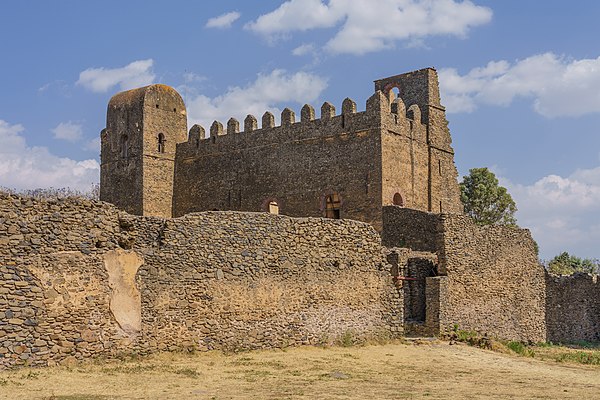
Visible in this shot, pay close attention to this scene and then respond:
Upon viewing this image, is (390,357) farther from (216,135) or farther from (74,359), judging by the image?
(216,135)

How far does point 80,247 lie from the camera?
14828mm

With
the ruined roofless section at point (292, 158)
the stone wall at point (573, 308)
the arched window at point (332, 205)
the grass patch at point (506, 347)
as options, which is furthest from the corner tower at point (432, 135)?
the grass patch at point (506, 347)

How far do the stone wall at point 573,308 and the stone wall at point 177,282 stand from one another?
11.0 metres

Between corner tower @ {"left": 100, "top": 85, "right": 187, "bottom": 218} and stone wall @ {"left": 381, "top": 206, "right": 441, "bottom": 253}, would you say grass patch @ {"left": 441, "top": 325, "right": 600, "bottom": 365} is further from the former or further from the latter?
corner tower @ {"left": 100, "top": 85, "right": 187, "bottom": 218}

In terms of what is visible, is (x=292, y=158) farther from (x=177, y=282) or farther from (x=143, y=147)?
(x=177, y=282)

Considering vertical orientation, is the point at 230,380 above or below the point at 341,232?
below

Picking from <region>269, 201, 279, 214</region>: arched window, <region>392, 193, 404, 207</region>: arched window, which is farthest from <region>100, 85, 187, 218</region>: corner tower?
<region>392, 193, 404, 207</region>: arched window

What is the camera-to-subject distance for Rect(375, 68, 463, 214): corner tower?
3212 cm

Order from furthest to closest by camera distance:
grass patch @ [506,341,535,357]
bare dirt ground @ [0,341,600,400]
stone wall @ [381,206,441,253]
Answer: stone wall @ [381,206,441,253] < grass patch @ [506,341,535,357] < bare dirt ground @ [0,341,600,400]

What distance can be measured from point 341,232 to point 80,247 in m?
6.62

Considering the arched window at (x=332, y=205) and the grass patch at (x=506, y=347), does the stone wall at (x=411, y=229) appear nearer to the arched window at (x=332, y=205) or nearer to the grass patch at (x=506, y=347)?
the grass patch at (x=506, y=347)

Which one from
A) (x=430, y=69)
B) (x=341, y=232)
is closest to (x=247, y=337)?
(x=341, y=232)

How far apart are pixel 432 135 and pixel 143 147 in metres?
12.6

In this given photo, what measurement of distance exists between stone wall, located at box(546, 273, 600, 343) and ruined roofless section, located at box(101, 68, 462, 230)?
5.74 m
